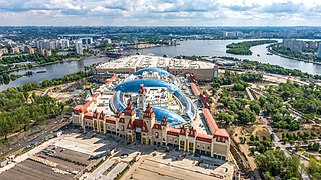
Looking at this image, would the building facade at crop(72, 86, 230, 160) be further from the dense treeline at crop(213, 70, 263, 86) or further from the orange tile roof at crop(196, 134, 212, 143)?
the dense treeline at crop(213, 70, 263, 86)

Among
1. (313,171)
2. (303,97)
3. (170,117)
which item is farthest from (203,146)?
(303,97)

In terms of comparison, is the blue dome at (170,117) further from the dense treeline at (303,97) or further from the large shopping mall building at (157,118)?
the dense treeline at (303,97)

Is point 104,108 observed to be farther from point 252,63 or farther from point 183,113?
point 252,63

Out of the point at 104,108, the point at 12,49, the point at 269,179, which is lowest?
the point at 269,179

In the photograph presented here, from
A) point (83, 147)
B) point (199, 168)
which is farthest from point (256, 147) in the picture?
point (83, 147)

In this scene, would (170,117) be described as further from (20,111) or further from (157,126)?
(20,111)

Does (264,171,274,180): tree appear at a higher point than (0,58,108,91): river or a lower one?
lower

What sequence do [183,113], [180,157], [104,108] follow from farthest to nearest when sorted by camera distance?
[104,108], [183,113], [180,157]

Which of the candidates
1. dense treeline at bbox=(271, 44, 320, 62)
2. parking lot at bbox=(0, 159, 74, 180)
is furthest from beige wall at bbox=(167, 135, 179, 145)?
dense treeline at bbox=(271, 44, 320, 62)
